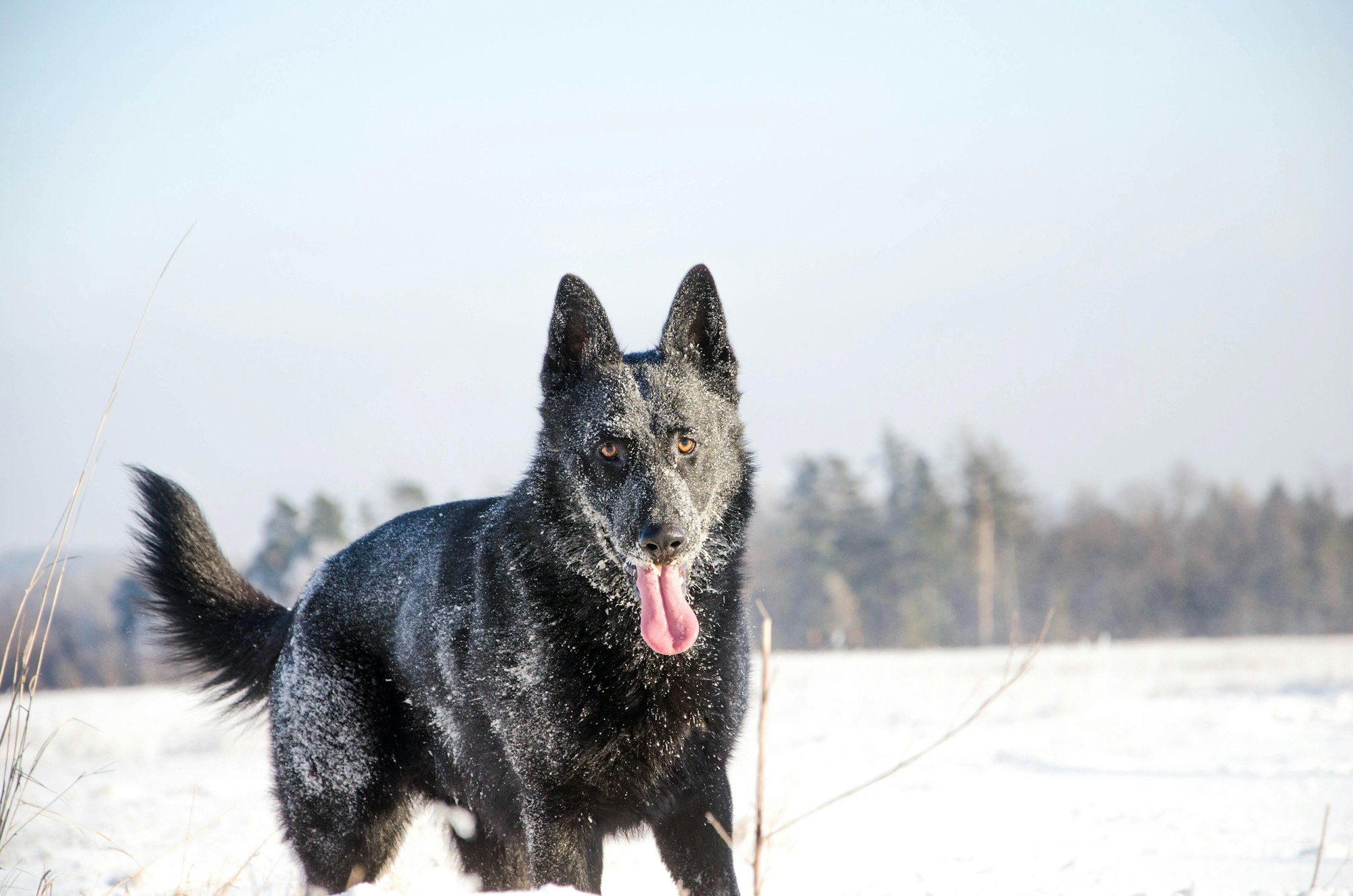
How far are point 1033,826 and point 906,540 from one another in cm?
3737

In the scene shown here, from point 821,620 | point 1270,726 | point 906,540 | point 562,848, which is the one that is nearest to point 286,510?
point 821,620

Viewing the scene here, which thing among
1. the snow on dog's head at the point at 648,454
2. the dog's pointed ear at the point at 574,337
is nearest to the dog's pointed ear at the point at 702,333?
the snow on dog's head at the point at 648,454

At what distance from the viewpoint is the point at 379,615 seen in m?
3.60

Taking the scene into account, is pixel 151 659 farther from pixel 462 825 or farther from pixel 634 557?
pixel 634 557

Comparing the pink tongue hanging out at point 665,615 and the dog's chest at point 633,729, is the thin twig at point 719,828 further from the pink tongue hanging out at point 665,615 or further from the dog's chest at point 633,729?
the pink tongue hanging out at point 665,615

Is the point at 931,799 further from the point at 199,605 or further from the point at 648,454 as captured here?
the point at 199,605

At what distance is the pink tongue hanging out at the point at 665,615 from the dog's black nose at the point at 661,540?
53 mm

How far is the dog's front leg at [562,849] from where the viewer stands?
277 cm

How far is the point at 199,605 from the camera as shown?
4117mm

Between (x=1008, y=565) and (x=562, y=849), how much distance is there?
46187 millimetres

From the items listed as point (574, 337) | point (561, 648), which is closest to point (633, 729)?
point (561, 648)

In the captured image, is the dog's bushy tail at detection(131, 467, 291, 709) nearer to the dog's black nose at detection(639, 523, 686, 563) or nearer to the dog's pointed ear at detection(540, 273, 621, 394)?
the dog's pointed ear at detection(540, 273, 621, 394)

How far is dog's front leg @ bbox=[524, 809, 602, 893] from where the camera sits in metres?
2.77

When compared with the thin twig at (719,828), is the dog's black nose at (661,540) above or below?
above
